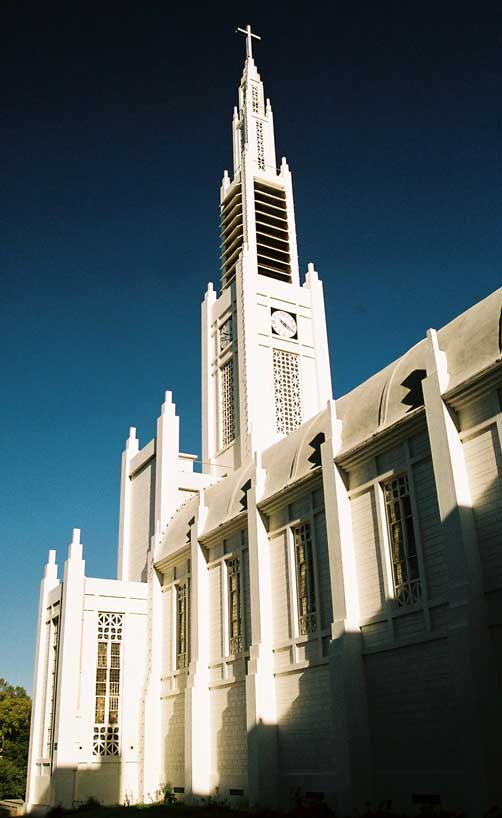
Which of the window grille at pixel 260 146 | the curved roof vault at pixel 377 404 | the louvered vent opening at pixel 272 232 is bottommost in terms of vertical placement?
the curved roof vault at pixel 377 404

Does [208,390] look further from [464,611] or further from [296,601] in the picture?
[464,611]

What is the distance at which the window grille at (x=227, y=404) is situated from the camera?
36.2 m

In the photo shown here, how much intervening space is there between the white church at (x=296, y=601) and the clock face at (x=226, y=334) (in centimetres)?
62

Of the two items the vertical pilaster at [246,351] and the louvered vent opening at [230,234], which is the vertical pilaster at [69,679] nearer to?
the vertical pilaster at [246,351]

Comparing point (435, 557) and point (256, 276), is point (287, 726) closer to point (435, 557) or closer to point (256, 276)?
point (435, 557)

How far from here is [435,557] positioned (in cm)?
1686

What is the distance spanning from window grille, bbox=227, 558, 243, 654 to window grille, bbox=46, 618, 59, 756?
363 inches

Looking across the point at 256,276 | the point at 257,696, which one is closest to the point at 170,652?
the point at 257,696

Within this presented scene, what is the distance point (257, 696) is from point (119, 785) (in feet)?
30.9

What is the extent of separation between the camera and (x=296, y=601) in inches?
842

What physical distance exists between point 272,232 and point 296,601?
2590cm

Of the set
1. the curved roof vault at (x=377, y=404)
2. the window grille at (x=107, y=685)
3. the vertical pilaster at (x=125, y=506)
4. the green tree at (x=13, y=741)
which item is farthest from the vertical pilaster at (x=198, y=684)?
the green tree at (x=13, y=741)

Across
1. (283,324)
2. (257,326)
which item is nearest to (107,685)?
(257,326)

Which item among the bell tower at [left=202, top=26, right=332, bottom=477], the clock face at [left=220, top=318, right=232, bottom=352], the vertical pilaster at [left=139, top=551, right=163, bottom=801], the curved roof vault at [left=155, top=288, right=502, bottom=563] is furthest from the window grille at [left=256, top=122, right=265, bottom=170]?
the vertical pilaster at [left=139, top=551, right=163, bottom=801]
